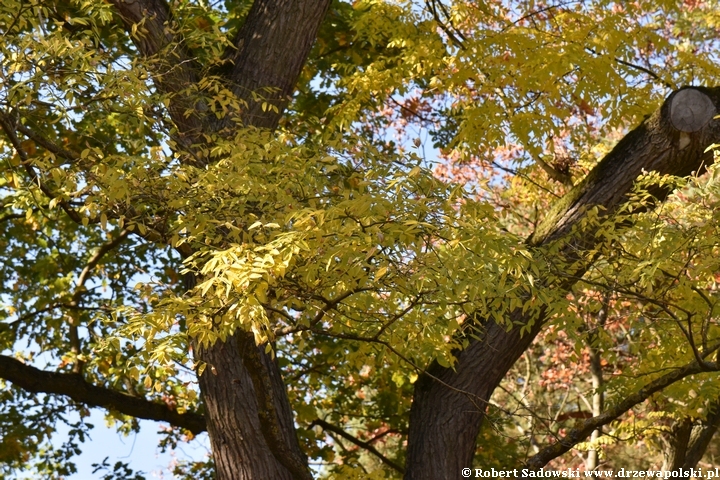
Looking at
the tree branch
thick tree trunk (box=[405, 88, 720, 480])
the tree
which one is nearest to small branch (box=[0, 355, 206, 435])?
the tree

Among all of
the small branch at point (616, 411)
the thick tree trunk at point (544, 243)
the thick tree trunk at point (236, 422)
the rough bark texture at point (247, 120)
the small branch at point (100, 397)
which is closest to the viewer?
the small branch at point (616, 411)

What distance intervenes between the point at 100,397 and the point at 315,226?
5.00m

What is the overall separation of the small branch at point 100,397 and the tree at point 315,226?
0.07ft

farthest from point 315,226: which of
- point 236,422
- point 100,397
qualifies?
point 100,397

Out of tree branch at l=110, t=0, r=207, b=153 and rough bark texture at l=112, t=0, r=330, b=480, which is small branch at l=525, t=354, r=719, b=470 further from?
tree branch at l=110, t=0, r=207, b=153

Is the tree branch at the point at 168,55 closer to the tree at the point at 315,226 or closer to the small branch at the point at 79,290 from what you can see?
the tree at the point at 315,226

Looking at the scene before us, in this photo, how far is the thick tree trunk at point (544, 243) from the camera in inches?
234

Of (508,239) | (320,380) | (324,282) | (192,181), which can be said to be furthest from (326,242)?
(320,380)

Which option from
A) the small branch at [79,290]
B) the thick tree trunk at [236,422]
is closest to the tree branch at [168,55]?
the thick tree trunk at [236,422]

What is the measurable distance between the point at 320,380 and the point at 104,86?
16.6 feet

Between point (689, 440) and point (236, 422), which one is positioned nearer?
point (236, 422)

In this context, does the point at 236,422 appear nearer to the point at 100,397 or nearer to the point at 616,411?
the point at 616,411

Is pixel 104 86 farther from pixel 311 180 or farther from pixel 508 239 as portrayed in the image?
pixel 508 239

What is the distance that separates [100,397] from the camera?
7.94m
